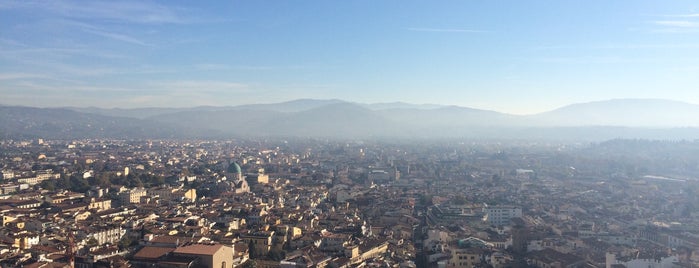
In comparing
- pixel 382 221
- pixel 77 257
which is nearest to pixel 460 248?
pixel 382 221

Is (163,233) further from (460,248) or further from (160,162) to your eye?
(160,162)

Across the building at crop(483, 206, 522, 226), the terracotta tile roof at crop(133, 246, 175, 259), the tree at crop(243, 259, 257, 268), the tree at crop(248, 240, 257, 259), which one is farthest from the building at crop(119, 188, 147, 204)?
the building at crop(483, 206, 522, 226)

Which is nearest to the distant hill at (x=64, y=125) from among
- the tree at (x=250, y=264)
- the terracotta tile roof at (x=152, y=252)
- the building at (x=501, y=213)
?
the building at (x=501, y=213)

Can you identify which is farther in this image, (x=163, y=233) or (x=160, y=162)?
(x=160, y=162)

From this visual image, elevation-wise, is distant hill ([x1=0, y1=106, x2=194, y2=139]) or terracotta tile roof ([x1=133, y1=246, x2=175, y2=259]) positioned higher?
distant hill ([x1=0, y1=106, x2=194, y2=139])

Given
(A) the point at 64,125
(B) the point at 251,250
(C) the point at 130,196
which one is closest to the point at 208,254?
(B) the point at 251,250

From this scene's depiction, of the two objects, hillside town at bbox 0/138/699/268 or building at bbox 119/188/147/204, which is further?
building at bbox 119/188/147/204

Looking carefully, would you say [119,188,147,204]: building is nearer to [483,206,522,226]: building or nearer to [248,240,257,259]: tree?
[248,240,257,259]: tree

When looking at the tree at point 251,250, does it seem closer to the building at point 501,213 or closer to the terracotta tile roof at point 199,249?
the terracotta tile roof at point 199,249
